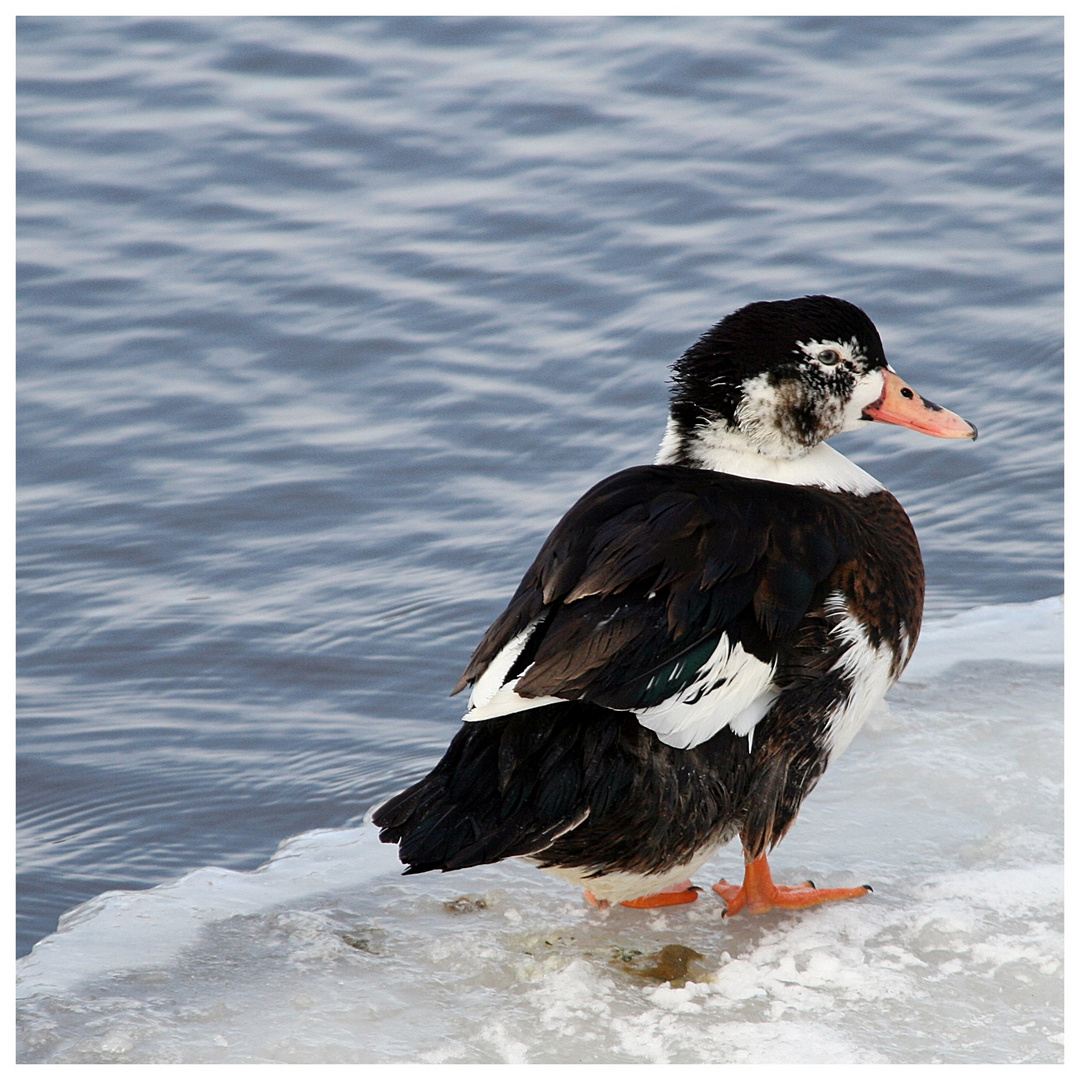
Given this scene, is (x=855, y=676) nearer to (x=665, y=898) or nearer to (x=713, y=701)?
(x=713, y=701)

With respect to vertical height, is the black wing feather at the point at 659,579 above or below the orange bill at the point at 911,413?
below

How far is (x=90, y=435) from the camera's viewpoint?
6.10 m

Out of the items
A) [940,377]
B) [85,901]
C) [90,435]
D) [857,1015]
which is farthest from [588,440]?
[857,1015]

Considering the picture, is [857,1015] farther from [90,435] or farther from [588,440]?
[90,435]

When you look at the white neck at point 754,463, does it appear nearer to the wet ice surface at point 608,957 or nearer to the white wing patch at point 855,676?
the white wing patch at point 855,676

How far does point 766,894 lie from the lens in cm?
346

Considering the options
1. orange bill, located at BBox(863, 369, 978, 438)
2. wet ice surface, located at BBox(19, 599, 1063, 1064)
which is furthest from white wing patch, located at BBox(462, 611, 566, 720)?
orange bill, located at BBox(863, 369, 978, 438)

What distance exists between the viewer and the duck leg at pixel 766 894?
11.3ft

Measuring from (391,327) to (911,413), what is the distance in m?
3.29

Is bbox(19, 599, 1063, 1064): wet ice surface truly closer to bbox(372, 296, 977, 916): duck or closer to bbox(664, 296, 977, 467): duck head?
bbox(372, 296, 977, 916): duck

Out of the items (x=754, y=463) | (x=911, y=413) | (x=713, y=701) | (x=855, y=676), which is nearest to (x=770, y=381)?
(x=754, y=463)

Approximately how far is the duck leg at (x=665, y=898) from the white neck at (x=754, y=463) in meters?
0.97

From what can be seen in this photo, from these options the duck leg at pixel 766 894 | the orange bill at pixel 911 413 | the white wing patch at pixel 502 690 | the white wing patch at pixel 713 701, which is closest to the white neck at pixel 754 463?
the orange bill at pixel 911 413

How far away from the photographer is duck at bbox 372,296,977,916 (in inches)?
117
